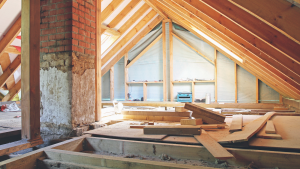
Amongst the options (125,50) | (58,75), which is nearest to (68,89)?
(58,75)

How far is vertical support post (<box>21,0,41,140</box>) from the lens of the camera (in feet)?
6.57

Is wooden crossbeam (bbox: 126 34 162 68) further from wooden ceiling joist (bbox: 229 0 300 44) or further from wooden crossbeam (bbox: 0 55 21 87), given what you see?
wooden ceiling joist (bbox: 229 0 300 44)

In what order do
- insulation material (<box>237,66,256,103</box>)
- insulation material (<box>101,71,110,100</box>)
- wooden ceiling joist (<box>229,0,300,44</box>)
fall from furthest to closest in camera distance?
1. insulation material (<box>101,71,110,100</box>)
2. insulation material (<box>237,66,256,103</box>)
3. wooden ceiling joist (<box>229,0,300,44</box>)

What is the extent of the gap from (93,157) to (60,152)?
0.35 m

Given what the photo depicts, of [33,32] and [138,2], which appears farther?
[138,2]

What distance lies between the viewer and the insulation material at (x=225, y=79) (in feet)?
20.5

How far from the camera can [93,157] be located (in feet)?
5.18

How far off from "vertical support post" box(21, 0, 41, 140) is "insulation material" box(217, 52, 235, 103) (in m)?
5.51

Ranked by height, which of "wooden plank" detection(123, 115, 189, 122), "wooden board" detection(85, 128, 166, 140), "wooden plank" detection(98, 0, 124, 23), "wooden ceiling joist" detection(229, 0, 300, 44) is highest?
"wooden plank" detection(98, 0, 124, 23)

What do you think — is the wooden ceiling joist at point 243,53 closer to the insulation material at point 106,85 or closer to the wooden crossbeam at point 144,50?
the wooden crossbeam at point 144,50

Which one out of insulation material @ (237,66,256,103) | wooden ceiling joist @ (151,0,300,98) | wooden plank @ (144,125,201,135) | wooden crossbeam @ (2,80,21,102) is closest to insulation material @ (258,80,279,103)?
insulation material @ (237,66,256,103)

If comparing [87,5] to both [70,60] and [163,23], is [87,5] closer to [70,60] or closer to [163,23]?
[70,60]

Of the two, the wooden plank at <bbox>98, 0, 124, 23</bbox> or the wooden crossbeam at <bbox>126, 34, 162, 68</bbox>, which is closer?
the wooden plank at <bbox>98, 0, 124, 23</bbox>

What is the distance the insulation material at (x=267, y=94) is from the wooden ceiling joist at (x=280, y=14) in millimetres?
5110
